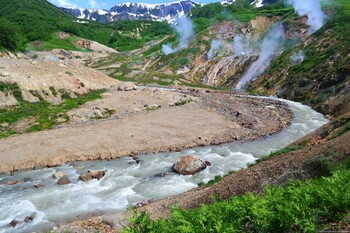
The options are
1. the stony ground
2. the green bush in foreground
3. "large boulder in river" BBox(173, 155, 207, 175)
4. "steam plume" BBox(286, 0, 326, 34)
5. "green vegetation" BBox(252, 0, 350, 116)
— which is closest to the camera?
the green bush in foreground

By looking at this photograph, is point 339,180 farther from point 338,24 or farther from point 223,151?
point 338,24

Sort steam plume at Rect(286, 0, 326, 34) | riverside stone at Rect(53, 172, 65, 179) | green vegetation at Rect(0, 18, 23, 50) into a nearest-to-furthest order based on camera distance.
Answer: riverside stone at Rect(53, 172, 65, 179)
green vegetation at Rect(0, 18, 23, 50)
steam plume at Rect(286, 0, 326, 34)

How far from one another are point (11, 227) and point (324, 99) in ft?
189

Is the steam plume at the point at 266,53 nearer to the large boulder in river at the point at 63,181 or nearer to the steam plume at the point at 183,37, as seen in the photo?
the steam plume at the point at 183,37

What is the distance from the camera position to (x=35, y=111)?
5388cm

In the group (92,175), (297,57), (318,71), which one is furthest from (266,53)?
(92,175)

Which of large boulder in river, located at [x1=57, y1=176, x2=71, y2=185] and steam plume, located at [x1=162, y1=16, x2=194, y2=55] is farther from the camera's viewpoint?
steam plume, located at [x1=162, y1=16, x2=194, y2=55]

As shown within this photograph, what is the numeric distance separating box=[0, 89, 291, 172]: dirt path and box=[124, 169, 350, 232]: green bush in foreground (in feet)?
90.1

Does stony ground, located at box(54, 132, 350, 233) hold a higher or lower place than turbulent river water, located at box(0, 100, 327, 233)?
higher

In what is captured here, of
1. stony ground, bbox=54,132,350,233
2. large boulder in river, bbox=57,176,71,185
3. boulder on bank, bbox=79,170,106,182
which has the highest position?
stony ground, bbox=54,132,350,233

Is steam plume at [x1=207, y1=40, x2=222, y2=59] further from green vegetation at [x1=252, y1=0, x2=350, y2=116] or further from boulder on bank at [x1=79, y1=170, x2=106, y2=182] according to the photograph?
boulder on bank at [x1=79, y1=170, x2=106, y2=182]

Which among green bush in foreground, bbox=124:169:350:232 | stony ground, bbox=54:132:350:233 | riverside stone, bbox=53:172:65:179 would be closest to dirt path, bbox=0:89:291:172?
riverside stone, bbox=53:172:65:179

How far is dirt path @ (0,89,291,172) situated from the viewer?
38.7m

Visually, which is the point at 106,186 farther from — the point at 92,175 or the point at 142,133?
the point at 142,133
